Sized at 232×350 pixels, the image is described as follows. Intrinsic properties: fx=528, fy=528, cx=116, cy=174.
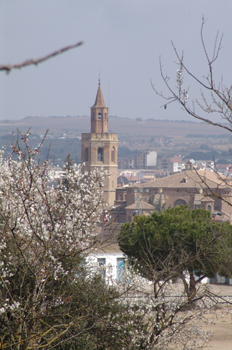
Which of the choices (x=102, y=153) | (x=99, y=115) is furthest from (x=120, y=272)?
(x=99, y=115)

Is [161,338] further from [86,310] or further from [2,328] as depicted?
[2,328]

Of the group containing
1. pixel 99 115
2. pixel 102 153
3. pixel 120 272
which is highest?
pixel 99 115

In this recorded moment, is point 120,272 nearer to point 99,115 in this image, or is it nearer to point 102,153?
point 102,153

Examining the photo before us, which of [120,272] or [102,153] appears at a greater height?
[120,272]

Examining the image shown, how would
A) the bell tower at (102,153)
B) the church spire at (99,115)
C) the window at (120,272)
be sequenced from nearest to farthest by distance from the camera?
1. the window at (120,272)
2. the bell tower at (102,153)
3. the church spire at (99,115)

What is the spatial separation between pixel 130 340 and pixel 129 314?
63cm

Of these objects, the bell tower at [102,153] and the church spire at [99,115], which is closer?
the bell tower at [102,153]

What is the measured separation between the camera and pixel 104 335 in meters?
7.91

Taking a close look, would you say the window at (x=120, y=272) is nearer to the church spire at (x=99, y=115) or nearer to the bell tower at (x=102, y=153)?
the bell tower at (x=102, y=153)

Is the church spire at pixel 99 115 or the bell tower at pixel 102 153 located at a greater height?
the church spire at pixel 99 115

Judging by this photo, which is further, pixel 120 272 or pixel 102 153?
pixel 102 153

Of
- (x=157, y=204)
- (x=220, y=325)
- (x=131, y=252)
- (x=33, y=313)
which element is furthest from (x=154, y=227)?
(x=157, y=204)

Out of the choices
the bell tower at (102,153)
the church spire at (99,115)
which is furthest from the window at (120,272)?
the church spire at (99,115)

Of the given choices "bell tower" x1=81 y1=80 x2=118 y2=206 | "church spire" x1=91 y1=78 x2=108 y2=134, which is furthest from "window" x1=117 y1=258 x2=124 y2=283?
"church spire" x1=91 y1=78 x2=108 y2=134
